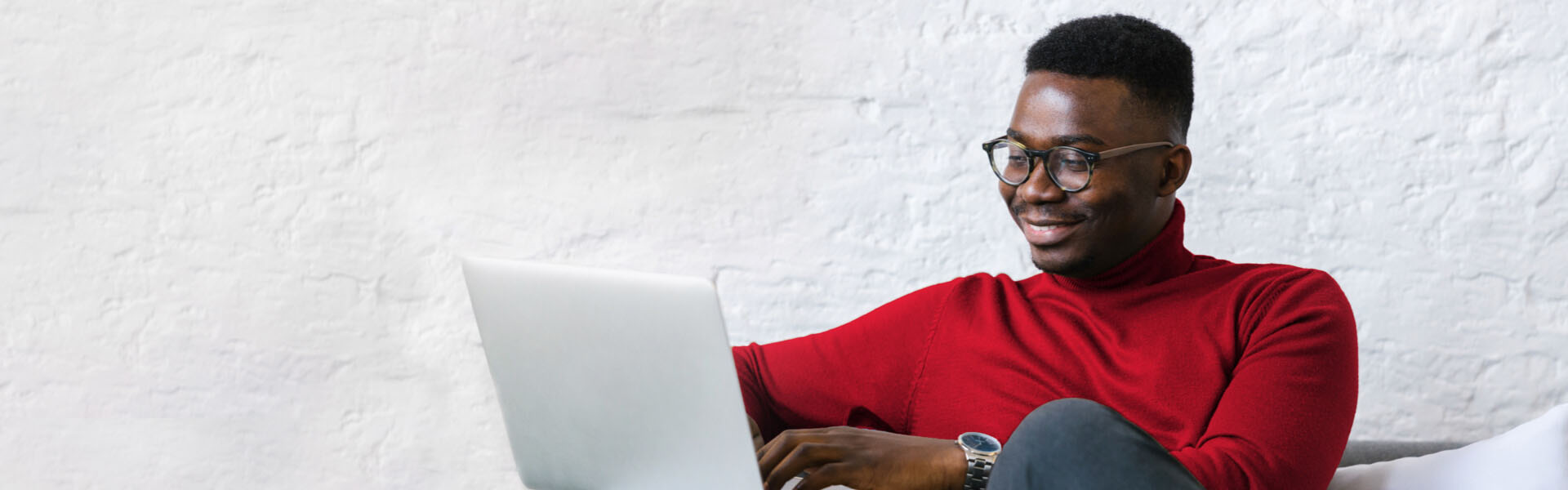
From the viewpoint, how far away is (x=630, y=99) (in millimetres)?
1983

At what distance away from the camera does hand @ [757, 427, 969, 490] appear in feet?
3.63

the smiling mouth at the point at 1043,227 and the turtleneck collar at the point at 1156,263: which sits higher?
the smiling mouth at the point at 1043,227

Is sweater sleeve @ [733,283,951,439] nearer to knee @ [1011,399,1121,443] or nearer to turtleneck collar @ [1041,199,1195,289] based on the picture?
turtleneck collar @ [1041,199,1195,289]

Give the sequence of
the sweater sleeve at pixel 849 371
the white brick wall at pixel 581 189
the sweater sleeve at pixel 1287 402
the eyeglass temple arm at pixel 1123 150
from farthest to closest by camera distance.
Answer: the white brick wall at pixel 581 189, the sweater sleeve at pixel 849 371, the eyeglass temple arm at pixel 1123 150, the sweater sleeve at pixel 1287 402

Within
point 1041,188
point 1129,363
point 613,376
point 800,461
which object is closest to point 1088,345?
point 1129,363

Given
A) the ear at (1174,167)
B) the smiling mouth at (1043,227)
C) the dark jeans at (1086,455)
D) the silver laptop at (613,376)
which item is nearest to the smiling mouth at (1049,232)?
the smiling mouth at (1043,227)

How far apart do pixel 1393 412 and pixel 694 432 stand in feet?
4.36

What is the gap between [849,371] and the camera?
150 cm

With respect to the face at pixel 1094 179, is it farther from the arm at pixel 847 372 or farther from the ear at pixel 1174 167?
the arm at pixel 847 372

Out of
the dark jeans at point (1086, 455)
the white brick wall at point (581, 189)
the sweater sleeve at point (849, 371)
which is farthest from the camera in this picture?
the white brick wall at point (581, 189)

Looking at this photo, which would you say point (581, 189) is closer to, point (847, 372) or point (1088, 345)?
point (847, 372)

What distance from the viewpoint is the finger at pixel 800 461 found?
3.63ft

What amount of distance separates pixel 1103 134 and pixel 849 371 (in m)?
0.43

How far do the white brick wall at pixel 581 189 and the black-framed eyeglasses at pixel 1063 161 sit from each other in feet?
1.90
